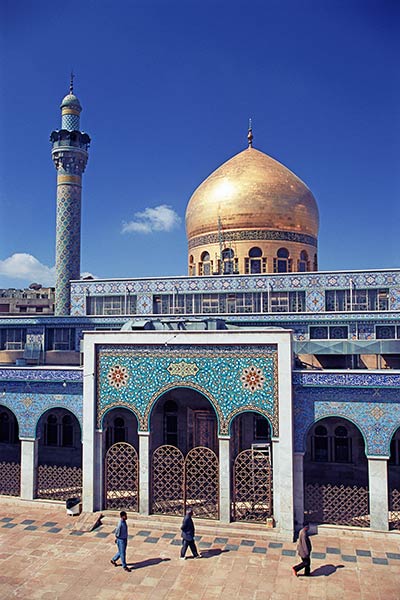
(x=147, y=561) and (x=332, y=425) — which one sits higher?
(x=332, y=425)

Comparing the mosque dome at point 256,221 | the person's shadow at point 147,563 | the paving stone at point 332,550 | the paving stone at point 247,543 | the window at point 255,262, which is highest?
the mosque dome at point 256,221

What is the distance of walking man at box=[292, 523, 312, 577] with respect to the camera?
9594 mm

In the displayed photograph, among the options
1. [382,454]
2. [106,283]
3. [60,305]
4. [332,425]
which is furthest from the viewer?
[60,305]

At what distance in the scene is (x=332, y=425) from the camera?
15.2 m

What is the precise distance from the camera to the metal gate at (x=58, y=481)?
13.7 m

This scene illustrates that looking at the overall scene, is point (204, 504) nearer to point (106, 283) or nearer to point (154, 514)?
point (154, 514)

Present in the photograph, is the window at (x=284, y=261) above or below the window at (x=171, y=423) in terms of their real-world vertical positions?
above

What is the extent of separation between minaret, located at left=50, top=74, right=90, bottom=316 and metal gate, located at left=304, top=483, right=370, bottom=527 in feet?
44.0

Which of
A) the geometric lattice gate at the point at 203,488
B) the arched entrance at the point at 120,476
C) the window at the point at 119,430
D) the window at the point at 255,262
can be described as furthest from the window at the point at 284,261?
the arched entrance at the point at 120,476

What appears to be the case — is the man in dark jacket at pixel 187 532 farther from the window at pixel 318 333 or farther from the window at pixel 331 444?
the window at pixel 318 333

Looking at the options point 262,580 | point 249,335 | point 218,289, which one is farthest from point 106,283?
point 262,580

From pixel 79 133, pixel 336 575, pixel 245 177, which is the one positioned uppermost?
pixel 79 133

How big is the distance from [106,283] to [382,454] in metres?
12.3

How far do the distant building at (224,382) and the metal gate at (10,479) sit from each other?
0.15 ft
